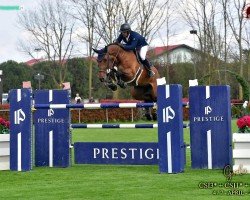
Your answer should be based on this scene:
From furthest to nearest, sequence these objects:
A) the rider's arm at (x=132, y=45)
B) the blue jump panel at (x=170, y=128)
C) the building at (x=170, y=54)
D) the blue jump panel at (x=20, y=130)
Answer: the building at (x=170, y=54) → the rider's arm at (x=132, y=45) → the blue jump panel at (x=20, y=130) → the blue jump panel at (x=170, y=128)

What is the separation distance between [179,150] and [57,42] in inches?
1305

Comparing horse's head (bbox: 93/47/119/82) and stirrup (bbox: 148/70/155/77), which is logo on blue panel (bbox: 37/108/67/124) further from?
stirrup (bbox: 148/70/155/77)

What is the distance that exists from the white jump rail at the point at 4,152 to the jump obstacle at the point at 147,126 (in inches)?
6.1

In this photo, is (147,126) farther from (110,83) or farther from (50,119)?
(50,119)

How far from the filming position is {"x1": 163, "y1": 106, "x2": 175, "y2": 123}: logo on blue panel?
8.56 metres

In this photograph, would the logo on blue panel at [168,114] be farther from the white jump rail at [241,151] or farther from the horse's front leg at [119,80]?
the horse's front leg at [119,80]

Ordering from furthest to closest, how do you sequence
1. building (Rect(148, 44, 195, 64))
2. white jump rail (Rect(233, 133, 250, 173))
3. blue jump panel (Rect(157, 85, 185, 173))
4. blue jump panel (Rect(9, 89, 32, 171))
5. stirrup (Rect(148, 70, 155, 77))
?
building (Rect(148, 44, 195, 64))
stirrup (Rect(148, 70, 155, 77))
blue jump panel (Rect(9, 89, 32, 171))
blue jump panel (Rect(157, 85, 185, 173))
white jump rail (Rect(233, 133, 250, 173))

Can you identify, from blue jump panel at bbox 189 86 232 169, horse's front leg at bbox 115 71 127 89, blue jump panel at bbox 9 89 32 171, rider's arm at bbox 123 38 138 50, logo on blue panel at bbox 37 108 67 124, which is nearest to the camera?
blue jump panel at bbox 189 86 232 169

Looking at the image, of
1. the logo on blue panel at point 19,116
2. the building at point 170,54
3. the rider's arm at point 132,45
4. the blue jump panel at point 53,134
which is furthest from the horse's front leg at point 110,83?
the building at point 170,54

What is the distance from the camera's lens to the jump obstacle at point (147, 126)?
855 centimetres

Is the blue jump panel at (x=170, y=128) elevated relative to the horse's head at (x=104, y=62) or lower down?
lower down

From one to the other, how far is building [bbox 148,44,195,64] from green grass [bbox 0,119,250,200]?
97.8 ft

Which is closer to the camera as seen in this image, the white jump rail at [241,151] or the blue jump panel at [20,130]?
the white jump rail at [241,151]

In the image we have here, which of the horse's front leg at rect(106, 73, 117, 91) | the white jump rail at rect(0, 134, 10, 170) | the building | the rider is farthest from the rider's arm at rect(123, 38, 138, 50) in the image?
the building
